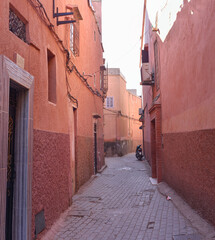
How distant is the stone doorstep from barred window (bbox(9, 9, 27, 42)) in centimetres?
415

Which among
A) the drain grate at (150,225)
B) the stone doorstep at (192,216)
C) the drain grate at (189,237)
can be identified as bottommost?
the drain grate at (150,225)

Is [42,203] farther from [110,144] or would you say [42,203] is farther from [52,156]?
[110,144]

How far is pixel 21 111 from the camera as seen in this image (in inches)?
165

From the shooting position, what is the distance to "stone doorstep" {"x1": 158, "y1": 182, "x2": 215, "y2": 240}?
4422 mm

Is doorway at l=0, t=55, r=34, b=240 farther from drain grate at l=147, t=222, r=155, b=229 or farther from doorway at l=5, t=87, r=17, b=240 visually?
drain grate at l=147, t=222, r=155, b=229

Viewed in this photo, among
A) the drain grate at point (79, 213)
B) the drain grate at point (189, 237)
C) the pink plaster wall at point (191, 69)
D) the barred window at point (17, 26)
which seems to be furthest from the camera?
the drain grate at point (79, 213)

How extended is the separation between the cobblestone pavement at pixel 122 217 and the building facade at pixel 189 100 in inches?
22.8

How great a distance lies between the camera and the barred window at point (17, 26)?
156 inches

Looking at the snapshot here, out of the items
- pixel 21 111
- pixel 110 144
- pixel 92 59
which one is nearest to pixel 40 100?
pixel 21 111

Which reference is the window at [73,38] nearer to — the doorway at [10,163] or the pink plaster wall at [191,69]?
the pink plaster wall at [191,69]

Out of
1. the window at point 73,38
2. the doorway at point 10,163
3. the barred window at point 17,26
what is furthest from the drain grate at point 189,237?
the window at point 73,38

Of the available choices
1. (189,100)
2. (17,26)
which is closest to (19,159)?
(17,26)

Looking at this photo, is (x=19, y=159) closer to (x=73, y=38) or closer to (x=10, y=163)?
(x=10, y=163)

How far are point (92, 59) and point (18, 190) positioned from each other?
9.68 m
